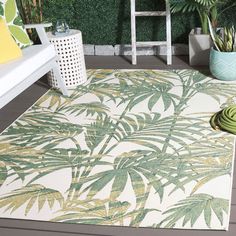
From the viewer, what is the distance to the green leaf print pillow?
321cm

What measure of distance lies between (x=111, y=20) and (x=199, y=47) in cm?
102

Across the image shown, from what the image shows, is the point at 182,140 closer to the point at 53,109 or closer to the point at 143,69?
the point at 53,109

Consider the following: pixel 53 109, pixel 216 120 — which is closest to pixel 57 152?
pixel 53 109

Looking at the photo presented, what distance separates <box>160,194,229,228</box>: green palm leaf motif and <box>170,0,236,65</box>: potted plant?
6.47 ft

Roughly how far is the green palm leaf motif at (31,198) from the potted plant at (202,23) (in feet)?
7.01

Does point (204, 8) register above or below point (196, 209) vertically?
above

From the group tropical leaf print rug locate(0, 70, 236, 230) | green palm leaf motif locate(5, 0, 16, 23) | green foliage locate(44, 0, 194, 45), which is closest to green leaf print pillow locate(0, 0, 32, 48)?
green palm leaf motif locate(5, 0, 16, 23)

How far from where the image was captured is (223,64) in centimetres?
339

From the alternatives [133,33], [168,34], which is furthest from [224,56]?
[133,33]

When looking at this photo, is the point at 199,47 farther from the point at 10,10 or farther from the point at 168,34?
the point at 10,10

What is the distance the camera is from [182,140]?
2.64 metres

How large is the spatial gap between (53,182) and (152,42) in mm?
2157

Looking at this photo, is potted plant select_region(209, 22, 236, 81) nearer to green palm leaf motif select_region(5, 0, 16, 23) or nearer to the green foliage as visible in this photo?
the green foliage

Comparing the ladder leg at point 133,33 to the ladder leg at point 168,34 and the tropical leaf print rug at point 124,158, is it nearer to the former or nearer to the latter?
the ladder leg at point 168,34
